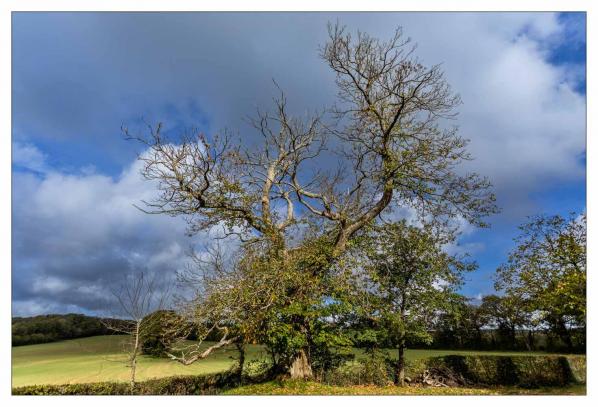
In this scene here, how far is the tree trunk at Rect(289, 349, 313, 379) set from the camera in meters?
12.5

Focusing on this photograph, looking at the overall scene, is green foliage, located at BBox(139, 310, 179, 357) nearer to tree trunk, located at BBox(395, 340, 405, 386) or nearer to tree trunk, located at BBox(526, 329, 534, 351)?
tree trunk, located at BBox(395, 340, 405, 386)

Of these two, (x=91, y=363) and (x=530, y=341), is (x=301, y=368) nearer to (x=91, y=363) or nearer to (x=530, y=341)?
(x=91, y=363)

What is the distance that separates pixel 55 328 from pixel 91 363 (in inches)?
119

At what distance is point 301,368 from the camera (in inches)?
495

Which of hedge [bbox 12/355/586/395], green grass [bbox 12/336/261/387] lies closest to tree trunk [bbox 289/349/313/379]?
hedge [bbox 12/355/586/395]

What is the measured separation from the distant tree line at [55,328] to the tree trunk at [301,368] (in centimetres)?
687

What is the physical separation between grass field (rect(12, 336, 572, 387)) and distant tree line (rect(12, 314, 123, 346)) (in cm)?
41

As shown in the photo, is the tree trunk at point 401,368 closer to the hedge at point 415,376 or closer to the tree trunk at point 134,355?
the hedge at point 415,376

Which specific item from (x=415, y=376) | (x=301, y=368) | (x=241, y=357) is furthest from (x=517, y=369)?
(x=241, y=357)

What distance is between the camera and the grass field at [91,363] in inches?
487

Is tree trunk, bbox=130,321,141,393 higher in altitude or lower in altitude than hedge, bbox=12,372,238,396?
higher

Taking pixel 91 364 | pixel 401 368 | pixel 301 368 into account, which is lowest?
pixel 401 368

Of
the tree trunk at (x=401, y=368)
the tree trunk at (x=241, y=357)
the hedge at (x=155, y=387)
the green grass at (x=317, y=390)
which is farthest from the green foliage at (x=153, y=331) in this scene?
the tree trunk at (x=401, y=368)
